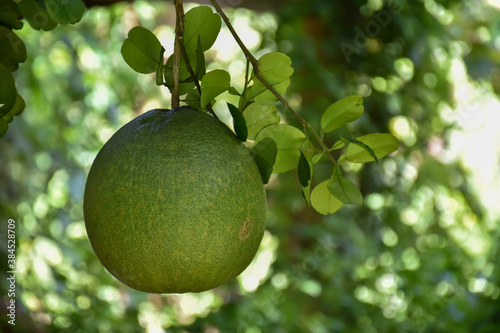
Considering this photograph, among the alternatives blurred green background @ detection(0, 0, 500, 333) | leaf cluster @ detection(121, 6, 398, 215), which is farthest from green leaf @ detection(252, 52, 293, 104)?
blurred green background @ detection(0, 0, 500, 333)

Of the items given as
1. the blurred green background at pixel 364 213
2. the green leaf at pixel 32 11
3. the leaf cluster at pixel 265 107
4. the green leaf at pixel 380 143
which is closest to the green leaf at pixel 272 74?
the leaf cluster at pixel 265 107

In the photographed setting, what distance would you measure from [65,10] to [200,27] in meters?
0.13

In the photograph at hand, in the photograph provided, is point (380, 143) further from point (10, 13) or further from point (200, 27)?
point (10, 13)

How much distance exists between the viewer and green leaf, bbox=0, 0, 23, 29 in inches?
24.6

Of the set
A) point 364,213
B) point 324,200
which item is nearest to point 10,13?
point 324,200

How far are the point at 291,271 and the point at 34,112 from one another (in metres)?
1.43

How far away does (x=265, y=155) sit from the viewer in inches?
23.6

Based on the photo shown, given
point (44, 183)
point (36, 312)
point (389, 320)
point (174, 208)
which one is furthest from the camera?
point (44, 183)

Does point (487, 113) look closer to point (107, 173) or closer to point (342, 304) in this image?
point (342, 304)

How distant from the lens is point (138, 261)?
540 mm

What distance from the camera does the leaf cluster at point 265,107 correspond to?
604 mm

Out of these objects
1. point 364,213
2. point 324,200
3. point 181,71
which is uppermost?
point 181,71

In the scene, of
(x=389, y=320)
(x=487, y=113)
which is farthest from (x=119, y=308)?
(x=487, y=113)

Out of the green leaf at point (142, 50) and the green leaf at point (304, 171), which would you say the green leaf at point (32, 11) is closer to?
the green leaf at point (142, 50)
